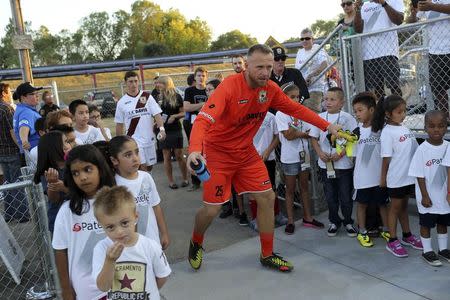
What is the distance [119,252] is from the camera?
6.60ft

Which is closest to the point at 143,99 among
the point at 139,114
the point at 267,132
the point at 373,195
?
the point at 139,114

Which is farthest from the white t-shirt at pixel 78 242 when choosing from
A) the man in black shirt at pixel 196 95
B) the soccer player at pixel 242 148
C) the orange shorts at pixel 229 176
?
the man in black shirt at pixel 196 95

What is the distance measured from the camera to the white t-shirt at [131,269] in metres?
2.22

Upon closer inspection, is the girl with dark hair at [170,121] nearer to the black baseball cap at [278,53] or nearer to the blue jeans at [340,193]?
the black baseball cap at [278,53]

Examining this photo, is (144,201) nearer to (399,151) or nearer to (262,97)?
(262,97)

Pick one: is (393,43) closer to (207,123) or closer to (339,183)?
(339,183)

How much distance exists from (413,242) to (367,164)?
2.90ft

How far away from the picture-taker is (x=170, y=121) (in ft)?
24.2

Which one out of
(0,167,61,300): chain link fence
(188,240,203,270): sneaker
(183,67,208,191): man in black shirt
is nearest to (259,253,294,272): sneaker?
(188,240,203,270): sneaker

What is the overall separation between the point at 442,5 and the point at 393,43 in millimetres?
978

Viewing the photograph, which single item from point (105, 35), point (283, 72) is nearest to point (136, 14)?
point (105, 35)

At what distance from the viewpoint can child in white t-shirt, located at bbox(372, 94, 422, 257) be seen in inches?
162

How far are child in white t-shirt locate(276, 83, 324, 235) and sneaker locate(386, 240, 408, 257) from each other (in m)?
1.00

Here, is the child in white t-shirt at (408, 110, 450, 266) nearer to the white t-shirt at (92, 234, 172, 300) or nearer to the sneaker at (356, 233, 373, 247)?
the sneaker at (356, 233, 373, 247)
